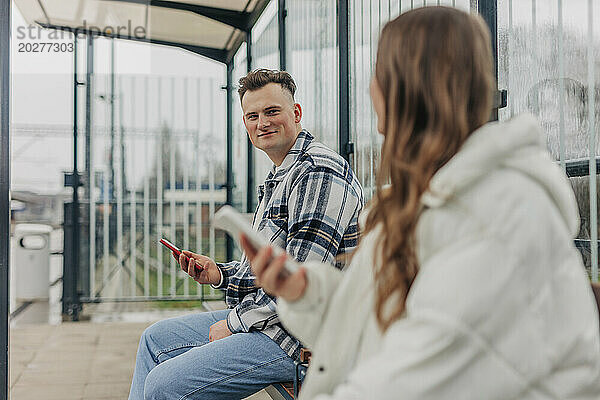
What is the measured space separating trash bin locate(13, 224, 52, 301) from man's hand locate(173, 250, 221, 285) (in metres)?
3.58

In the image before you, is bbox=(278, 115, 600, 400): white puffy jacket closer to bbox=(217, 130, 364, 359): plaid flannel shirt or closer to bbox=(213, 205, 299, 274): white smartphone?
bbox=(213, 205, 299, 274): white smartphone

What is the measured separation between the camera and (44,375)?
11.7ft

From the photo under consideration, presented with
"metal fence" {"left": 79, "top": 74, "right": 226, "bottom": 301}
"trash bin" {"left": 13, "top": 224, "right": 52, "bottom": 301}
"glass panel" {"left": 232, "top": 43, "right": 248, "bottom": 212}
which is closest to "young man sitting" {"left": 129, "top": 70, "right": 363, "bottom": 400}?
"glass panel" {"left": 232, "top": 43, "right": 248, "bottom": 212}

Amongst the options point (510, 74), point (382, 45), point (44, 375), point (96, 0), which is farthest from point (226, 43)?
point (382, 45)

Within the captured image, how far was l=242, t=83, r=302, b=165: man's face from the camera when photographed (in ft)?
6.93

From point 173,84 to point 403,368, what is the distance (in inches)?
183

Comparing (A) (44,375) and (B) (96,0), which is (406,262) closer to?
(A) (44,375)

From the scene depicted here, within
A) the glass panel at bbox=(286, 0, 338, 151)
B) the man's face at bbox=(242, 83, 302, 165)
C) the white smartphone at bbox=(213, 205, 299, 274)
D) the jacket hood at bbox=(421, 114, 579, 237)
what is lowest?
the white smartphone at bbox=(213, 205, 299, 274)

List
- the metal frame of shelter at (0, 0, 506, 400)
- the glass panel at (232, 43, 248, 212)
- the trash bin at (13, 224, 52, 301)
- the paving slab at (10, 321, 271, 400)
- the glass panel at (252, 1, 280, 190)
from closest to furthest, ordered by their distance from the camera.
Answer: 1. the metal frame of shelter at (0, 0, 506, 400)
2. the paving slab at (10, 321, 271, 400)
3. the glass panel at (252, 1, 280, 190)
4. the glass panel at (232, 43, 248, 212)
5. the trash bin at (13, 224, 52, 301)

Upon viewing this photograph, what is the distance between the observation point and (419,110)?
3.06 ft

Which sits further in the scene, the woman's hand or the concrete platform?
the concrete platform

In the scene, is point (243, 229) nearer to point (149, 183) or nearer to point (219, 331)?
point (219, 331)

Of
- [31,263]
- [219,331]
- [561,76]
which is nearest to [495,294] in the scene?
[561,76]

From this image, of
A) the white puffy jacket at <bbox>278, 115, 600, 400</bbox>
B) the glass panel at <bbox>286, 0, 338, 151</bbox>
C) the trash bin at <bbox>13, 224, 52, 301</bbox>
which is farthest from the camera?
the trash bin at <bbox>13, 224, 52, 301</bbox>
